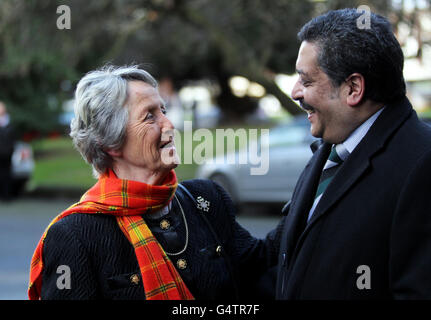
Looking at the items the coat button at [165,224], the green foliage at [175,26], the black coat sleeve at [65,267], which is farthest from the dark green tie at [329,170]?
the green foliage at [175,26]

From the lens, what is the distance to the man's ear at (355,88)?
6.65ft

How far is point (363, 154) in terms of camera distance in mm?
2008

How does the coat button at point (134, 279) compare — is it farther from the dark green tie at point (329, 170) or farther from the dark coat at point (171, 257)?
the dark green tie at point (329, 170)

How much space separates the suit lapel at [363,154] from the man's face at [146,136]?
71 cm

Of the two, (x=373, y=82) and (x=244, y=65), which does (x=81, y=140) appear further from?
(x=244, y=65)

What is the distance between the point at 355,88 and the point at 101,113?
101cm

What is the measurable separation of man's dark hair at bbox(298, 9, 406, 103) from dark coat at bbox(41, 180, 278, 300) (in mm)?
879

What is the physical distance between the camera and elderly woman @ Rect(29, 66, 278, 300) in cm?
226

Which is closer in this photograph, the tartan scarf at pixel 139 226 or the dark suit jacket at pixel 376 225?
the dark suit jacket at pixel 376 225

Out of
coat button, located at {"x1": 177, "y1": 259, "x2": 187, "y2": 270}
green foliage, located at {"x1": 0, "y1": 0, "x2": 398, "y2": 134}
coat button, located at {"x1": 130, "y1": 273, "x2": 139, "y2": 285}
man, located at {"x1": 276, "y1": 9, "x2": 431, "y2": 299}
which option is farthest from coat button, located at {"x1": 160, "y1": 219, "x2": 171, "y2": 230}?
green foliage, located at {"x1": 0, "y1": 0, "x2": 398, "y2": 134}

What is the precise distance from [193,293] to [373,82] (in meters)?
1.08

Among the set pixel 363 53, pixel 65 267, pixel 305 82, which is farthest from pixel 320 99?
pixel 65 267

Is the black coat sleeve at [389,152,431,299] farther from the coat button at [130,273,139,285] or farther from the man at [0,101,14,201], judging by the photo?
the man at [0,101,14,201]
